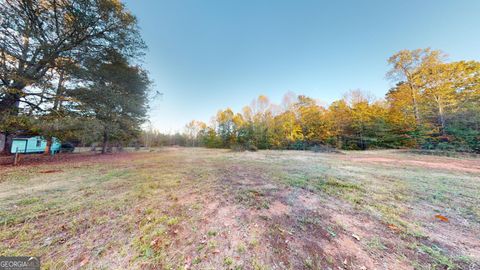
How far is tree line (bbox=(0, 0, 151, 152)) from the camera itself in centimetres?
542

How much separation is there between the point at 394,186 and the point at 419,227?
2.27 metres

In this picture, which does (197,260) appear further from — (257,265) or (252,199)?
(252,199)

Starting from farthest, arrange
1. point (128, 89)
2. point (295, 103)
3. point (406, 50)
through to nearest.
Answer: point (295, 103) → point (406, 50) → point (128, 89)

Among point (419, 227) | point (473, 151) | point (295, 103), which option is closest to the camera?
point (419, 227)

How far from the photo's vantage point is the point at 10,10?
5207mm

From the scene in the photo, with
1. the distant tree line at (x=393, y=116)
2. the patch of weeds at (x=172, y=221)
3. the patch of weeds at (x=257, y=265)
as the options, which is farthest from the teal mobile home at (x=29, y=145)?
the distant tree line at (x=393, y=116)

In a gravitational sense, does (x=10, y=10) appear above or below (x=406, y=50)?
below

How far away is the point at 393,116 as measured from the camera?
16688mm

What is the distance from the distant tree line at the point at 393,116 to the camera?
43.3 feet

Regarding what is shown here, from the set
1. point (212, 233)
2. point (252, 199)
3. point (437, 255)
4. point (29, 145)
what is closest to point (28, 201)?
point (212, 233)

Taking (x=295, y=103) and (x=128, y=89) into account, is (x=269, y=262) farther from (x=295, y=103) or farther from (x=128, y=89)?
(x=295, y=103)

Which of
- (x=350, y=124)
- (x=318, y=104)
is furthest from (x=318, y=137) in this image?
(x=318, y=104)

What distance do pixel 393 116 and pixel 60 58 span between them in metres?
27.9

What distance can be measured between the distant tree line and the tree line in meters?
15.4
